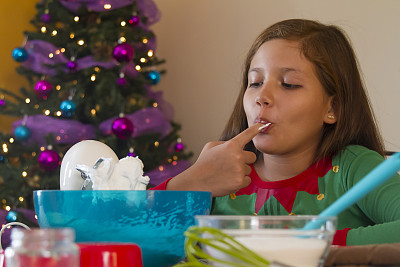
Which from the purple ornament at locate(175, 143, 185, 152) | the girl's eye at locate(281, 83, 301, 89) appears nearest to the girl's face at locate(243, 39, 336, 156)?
the girl's eye at locate(281, 83, 301, 89)

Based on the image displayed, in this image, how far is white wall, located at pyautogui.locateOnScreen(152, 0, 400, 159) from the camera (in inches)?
118

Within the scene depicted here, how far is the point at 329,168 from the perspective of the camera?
144cm

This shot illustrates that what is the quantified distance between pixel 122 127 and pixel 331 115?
1.75 m

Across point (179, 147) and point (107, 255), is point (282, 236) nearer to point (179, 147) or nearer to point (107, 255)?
point (107, 255)

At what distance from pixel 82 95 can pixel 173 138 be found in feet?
2.11

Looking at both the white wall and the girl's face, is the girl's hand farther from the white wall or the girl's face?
the white wall

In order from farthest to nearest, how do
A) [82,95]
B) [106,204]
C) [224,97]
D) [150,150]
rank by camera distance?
[224,97] → [150,150] → [82,95] → [106,204]

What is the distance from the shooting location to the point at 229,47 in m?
3.79

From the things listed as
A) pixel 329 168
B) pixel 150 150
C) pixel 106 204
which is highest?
pixel 106 204

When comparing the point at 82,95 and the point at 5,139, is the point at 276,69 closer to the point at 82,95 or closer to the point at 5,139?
the point at 82,95

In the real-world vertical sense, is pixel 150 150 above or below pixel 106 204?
below

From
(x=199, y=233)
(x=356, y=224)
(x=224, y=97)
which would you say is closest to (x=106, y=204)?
(x=199, y=233)

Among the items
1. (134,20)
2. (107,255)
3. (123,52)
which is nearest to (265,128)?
(107,255)

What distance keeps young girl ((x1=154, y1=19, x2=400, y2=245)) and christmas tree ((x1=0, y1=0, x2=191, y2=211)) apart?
1.69 meters
